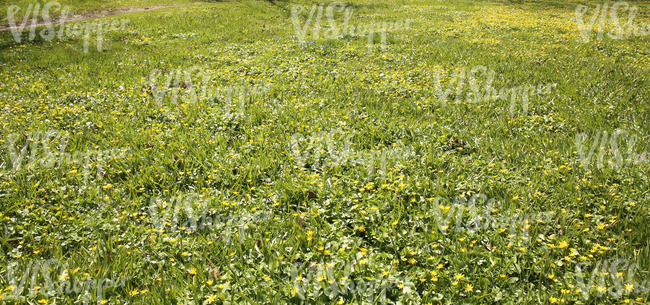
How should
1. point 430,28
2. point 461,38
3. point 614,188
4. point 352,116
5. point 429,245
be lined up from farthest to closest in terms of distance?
1. point 430,28
2. point 461,38
3. point 352,116
4. point 614,188
5. point 429,245

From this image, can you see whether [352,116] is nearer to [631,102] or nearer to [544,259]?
[544,259]

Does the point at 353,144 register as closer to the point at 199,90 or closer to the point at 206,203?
the point at 206,203

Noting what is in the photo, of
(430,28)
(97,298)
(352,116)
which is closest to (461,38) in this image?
(430,28)

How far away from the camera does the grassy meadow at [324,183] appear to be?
2.53 meters

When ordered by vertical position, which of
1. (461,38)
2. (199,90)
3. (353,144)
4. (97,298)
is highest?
(461,38)

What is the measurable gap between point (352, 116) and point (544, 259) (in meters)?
3.04

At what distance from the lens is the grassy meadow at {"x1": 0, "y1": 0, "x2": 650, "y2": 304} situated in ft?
8.30

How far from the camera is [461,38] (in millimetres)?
10477

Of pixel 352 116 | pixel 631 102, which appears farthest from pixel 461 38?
pixel 352 116

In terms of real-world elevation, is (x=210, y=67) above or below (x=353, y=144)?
above

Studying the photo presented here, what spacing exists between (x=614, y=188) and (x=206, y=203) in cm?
371

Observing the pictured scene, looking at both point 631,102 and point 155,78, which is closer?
point 631,102

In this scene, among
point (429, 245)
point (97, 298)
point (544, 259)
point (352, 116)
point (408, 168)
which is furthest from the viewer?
point (352, 116)

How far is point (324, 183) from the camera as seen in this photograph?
3.50m
